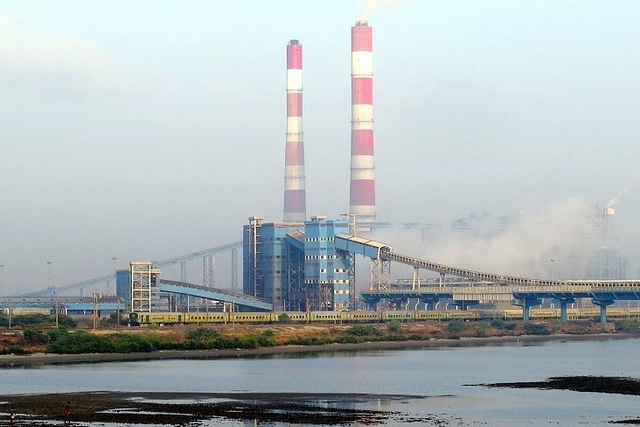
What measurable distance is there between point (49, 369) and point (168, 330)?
102 feet

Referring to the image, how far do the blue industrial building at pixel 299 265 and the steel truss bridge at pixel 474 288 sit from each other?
6.46ft

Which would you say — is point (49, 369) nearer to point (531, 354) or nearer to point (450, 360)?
point (450, 360)

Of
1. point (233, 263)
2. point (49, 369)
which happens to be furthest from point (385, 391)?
point (233, 263)

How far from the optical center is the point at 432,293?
152 meters

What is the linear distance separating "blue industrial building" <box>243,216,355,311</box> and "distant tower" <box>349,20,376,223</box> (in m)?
16.6

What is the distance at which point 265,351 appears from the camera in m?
106

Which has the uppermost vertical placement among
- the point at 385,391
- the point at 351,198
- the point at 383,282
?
the point at 351,198

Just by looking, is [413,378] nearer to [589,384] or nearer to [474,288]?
[589,384]

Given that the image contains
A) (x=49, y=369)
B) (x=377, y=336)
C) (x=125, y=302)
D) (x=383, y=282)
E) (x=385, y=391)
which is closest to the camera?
(x=385, y=391)

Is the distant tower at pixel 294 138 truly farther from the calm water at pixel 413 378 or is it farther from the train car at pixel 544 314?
the calm water at pixel 413 378

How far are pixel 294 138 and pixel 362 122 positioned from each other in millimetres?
12638

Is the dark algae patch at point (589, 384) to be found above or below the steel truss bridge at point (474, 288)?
below

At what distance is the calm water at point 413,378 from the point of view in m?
58.3

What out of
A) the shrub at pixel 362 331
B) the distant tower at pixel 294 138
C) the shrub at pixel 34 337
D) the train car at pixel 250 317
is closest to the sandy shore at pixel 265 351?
the shrub at pixel 362 331
